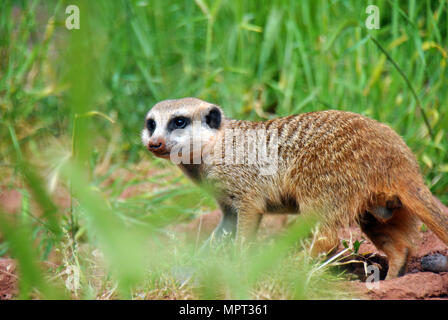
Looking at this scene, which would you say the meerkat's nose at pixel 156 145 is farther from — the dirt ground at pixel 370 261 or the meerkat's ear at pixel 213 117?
the dirt ground at pixel 370 261

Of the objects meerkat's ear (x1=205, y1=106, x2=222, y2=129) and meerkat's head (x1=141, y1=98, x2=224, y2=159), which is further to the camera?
meerkat's ear (x1=205, y1=106, x2=222, y2=129)

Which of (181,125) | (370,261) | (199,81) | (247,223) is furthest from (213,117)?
(199,81)

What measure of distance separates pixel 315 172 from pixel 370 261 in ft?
1.53

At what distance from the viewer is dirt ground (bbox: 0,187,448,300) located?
163cm

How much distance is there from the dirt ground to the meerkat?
144mm

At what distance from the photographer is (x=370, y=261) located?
2.04 metres

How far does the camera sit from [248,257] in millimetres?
1739

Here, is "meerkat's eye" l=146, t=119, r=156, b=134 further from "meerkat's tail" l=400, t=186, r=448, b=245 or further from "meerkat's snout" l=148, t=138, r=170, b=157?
"meerkat's tail" l=400, t=186, r=448, b=245

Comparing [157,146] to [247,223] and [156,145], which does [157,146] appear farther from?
[247,223]

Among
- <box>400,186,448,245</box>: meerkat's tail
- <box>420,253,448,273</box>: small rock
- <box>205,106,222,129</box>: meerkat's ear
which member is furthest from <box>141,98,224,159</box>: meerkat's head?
<box>420,253,448,273</box>: small rock

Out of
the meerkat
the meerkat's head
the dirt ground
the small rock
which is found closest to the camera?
the dirt ground

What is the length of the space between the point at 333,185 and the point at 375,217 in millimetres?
229

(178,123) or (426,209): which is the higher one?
(178,123)
